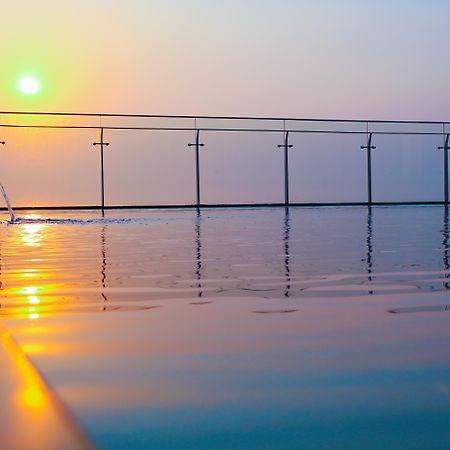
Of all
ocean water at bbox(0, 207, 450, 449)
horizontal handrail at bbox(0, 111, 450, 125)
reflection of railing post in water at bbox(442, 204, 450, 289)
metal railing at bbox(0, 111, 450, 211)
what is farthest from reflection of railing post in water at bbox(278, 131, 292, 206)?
ocean water at bbox(0, 207, 450, 449)

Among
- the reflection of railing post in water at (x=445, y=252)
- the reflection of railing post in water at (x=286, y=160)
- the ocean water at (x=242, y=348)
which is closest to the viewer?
the ocean water at (x=242, y=348)

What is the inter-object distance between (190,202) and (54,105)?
241 centimetres

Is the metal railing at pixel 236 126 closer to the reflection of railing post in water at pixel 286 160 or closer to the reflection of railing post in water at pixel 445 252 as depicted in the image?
the reflection of railing post in water at pixel 286 160

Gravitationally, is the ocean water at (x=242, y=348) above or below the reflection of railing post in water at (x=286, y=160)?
below

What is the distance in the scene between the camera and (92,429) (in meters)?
1.03

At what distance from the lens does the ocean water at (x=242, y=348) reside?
3.46 feet

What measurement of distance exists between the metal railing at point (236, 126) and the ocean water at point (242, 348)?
8617 mm

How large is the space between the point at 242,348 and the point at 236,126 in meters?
11.4

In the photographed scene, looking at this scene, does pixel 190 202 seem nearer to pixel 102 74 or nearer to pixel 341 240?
pixel 102 74

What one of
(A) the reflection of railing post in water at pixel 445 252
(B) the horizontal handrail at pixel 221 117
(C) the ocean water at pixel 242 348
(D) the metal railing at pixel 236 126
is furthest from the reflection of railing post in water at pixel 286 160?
(C) the ocean water at pixel 242 348

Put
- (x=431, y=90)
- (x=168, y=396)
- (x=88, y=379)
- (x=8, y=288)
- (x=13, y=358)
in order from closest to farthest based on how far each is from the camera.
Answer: (x=168, y=396) → (x=88, y=379) → (x=13, y=358) → (x=8, y=288) → (x=431, y=90)

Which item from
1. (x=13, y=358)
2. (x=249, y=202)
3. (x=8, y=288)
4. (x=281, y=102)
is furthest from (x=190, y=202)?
(x=13, y=358)

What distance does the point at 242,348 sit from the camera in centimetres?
160

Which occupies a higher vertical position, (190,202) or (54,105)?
(54,105)
